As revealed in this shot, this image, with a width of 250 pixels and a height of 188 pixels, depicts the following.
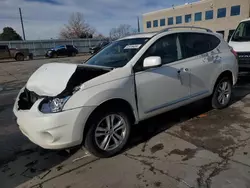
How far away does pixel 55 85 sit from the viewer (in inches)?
127

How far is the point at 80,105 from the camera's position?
2.98 metres

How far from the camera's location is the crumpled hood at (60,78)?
10.2ft

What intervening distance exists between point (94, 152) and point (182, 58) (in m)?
2.24

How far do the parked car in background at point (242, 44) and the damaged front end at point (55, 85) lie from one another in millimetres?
6061

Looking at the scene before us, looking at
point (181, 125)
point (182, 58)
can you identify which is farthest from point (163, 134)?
point (182, 58)

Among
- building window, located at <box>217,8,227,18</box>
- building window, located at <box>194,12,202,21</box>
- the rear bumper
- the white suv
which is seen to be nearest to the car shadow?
the white suv

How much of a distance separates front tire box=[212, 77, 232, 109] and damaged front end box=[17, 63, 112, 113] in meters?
2.75

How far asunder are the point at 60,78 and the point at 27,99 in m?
0.67

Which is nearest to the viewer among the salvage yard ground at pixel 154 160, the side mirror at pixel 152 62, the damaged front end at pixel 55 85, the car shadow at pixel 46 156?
the salvage yard ground at pixel 154 160

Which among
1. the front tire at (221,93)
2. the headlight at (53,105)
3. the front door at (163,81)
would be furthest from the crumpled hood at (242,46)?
the headlight at (53,105)

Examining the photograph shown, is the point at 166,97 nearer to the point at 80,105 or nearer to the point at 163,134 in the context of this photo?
the point at 163,134

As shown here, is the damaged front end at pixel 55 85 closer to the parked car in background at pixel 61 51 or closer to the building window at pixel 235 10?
the parked car in background at pixel 61 51

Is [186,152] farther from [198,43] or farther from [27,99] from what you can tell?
[27,99]

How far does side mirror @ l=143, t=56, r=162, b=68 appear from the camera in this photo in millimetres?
3476
